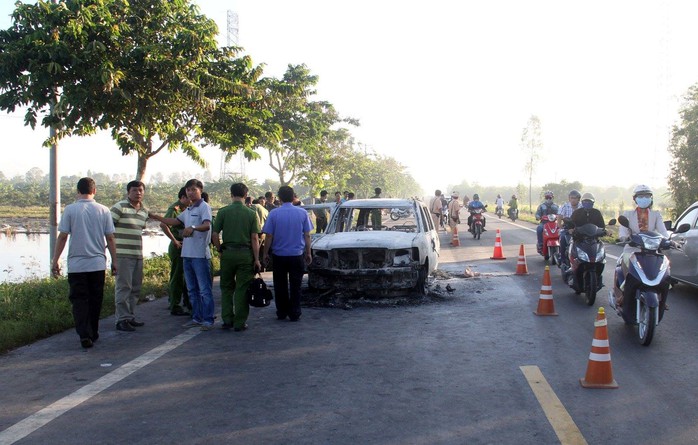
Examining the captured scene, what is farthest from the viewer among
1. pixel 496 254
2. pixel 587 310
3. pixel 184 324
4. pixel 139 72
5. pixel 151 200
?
pixel 151 200

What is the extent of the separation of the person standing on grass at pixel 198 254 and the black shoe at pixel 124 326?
690 mm

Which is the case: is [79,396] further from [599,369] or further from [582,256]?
[582,256]

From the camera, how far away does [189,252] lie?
835cm

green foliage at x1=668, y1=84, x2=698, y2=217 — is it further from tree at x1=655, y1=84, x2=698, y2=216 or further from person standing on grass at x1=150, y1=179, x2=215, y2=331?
person standing on grass at x1=150, y1=179, x2=215, y2=331

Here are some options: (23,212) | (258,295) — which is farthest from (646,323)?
(23,212)

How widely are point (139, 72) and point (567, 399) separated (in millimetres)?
9403

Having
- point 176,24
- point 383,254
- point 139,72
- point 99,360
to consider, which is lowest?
point 99,360

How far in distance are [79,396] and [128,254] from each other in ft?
10.5

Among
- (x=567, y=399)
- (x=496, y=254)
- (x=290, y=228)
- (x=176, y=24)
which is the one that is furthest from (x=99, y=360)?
(x=496, y=254)

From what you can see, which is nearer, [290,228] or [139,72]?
[290,228]

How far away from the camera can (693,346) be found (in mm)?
7078

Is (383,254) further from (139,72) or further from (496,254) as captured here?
(496,254)

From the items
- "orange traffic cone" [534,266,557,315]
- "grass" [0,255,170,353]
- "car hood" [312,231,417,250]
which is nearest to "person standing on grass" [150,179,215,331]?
"grass" [0,255,170,353]

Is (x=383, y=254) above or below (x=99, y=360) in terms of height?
above
